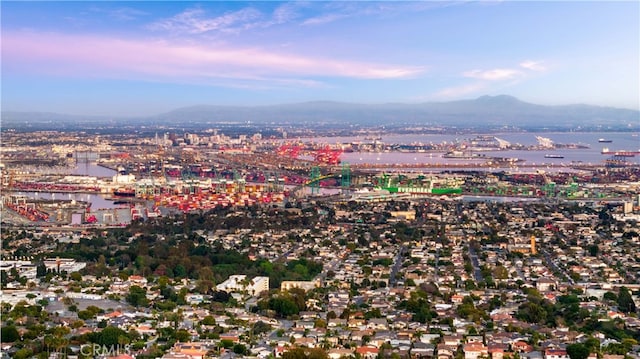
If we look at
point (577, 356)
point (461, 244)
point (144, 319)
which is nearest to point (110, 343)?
point (144, 319)

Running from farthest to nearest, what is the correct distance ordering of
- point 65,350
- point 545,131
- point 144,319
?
point 545,131 → point 144,319 → point 65,350

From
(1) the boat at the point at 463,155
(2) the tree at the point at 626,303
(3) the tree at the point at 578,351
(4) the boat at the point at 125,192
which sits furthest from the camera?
(1) the boat at the point at 463,155

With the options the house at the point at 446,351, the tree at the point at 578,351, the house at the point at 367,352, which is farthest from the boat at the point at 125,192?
the tree at the point at 578,351

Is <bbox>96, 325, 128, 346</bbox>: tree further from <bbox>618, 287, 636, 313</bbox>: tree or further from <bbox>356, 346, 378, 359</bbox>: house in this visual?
<bbox>618, 287, 636, 313</bbox>: tree

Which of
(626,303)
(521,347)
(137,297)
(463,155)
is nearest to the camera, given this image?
(521,347)

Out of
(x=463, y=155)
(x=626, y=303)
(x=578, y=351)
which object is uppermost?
(x=578, y=351)

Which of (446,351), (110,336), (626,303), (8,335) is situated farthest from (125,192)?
(446,351)

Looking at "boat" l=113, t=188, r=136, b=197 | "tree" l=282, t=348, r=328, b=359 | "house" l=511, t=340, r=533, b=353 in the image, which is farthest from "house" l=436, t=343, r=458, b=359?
"boat" l=113, t=188, r=136, b=197

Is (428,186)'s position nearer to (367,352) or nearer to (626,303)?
(626,303)

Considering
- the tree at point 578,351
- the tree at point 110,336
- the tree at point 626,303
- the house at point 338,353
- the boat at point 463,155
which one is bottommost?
the boat at point 463,155

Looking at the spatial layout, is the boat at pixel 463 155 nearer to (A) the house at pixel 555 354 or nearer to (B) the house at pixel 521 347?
(B) the house at pixel 521 347

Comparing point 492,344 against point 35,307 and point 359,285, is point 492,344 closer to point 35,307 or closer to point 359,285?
point 359,285
